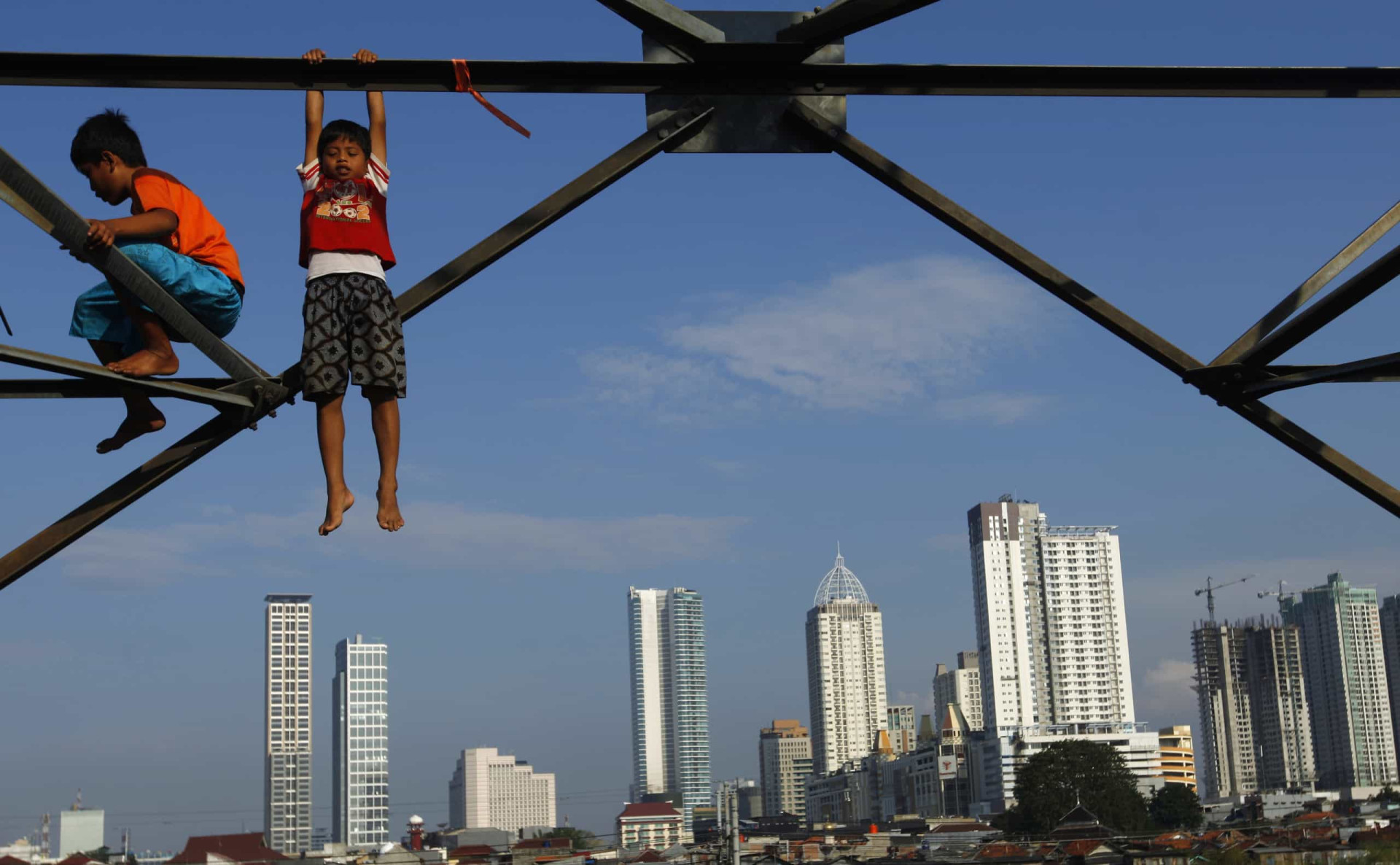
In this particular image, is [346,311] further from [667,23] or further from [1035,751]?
[1035,751]

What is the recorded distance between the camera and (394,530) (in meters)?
4.03

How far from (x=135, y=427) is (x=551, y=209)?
1.46 meters

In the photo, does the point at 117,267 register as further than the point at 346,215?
No

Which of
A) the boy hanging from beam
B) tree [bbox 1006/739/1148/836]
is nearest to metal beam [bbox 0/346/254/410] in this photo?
the boy hanging from beam

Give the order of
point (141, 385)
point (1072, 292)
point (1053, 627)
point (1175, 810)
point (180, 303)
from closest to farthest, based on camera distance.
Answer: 1. point (141, 385)
2. point (180, 303)
3. point (1072, 292)
4. point (1175, 810)
5. point (1053, 627)

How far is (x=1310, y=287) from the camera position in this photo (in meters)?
4.81

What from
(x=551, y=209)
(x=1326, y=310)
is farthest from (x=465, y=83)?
(x=1326, y=310)

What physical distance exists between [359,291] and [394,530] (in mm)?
662

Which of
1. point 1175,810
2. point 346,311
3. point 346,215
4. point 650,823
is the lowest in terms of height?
point 650,823

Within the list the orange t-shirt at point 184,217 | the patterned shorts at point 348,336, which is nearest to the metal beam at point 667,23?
the patterned shorts at point 348,336

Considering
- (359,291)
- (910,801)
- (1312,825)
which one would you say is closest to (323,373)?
(359,291)

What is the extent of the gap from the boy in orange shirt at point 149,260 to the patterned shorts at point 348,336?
1.27 feet

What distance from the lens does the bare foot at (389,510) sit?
405 centimetres

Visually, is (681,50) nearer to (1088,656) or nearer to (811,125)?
(811,125)
